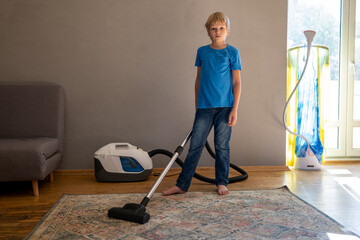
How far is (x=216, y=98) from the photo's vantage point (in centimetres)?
209

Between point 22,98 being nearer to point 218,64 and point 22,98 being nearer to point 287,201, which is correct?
point 218,64

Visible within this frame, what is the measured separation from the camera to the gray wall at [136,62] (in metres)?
2.80

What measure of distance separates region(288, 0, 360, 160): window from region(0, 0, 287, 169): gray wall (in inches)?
18.2

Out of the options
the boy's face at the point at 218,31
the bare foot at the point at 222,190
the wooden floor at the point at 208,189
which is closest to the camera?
the wooden floor at the point at 208,189

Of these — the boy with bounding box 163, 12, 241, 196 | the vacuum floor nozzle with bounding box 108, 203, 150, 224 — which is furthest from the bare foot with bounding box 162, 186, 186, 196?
the vacuum floor nozzle with bounding box 108, 203, 150, 224

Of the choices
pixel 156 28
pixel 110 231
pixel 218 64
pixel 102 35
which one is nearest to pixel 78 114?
pixel 102 35

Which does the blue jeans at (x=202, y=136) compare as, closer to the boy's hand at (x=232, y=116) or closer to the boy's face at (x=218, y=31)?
the boy's hand at (x=232, y=116)

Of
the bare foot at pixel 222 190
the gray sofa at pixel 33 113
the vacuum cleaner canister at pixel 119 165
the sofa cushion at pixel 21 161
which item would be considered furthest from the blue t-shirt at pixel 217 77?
the gray sofa at pixel 33 113

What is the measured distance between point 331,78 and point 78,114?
2473 mm

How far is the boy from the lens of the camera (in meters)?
2.09

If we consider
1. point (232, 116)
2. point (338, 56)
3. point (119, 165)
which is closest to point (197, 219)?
point (232, 116)

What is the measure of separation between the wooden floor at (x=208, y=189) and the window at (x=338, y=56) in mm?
321

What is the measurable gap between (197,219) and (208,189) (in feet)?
2.16

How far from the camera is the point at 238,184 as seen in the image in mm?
2453
